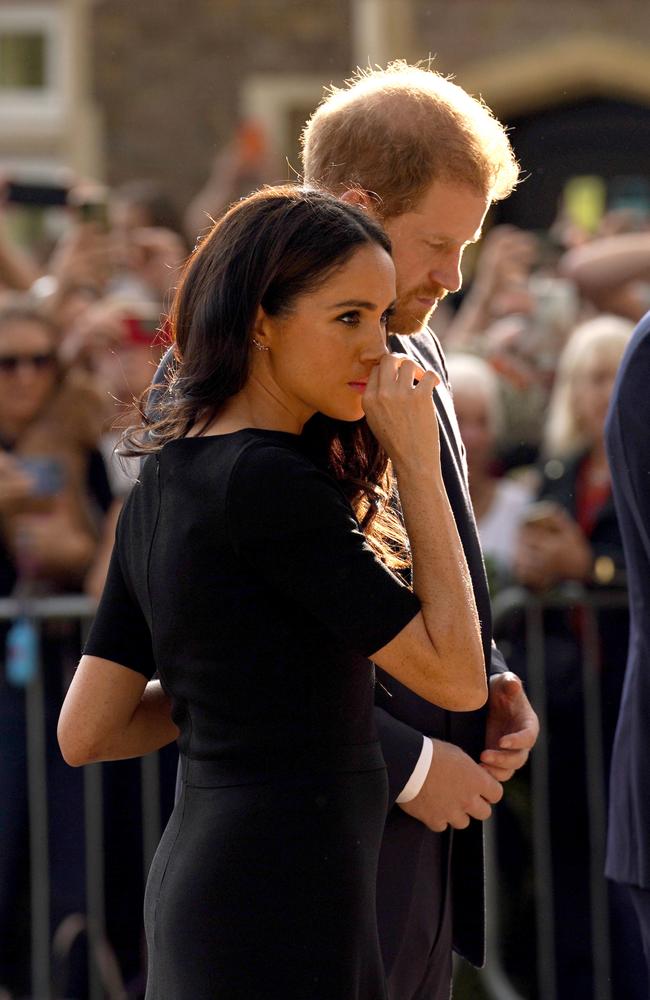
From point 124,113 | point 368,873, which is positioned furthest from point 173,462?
point 124,113

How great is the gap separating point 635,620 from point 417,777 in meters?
0.65

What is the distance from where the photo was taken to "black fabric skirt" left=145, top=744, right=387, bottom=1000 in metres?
2.00

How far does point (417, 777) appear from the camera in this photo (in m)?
2.36

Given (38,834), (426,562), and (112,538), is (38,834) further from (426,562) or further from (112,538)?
(426,562)

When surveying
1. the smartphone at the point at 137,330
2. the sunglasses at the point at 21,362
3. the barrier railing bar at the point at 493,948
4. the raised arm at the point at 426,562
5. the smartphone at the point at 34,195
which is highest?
the raised arm at the point at 426,562

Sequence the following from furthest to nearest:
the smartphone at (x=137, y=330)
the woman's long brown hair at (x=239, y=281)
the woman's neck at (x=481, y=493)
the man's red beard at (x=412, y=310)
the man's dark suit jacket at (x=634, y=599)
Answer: the smartphone at (x=137, y=330) → the woman's neck at (x=481, y=493) → the man's dark suit jacket at (x=634, y=599) → the man's red beard at (x=412, y=310) → the woman's long brown hair at (x=239, y=281)

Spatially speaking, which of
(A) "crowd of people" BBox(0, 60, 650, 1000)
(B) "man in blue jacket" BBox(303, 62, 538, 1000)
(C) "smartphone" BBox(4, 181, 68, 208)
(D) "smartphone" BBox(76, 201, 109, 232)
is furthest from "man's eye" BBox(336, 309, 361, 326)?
(C) "smartphone" BBox(4, 181, 68, 208)

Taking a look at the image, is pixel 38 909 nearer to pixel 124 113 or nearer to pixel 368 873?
pixel 368 873

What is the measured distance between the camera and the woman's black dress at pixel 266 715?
1.99 m

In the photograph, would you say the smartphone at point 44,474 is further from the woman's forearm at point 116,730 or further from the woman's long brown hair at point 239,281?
the woman's long brown hair at point 239,281

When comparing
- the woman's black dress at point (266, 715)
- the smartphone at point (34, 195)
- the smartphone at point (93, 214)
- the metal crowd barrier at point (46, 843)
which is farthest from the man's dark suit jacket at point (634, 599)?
the smartphone at point (34, 195)

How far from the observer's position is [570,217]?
7492 mm

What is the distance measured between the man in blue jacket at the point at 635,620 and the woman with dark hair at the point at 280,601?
0.73m

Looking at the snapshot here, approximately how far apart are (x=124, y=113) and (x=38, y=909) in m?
7.25
